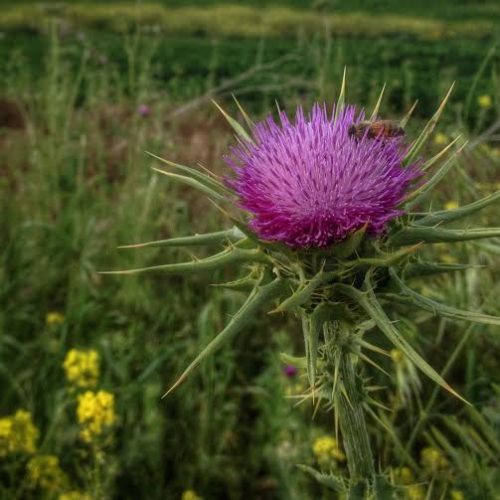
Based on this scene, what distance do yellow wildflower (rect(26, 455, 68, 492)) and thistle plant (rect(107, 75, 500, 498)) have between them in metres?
0.89

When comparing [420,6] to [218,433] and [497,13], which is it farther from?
[218,433]

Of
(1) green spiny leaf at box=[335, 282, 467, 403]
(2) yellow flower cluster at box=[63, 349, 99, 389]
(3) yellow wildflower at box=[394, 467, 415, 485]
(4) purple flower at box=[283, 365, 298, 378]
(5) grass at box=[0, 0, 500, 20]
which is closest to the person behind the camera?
(1) green spiny leaf at box=[335, 282, 467, 403]

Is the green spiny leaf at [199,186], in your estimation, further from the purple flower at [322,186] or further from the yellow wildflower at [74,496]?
the yellow wildflower at [74,496]

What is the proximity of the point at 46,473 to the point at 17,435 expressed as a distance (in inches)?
5.1

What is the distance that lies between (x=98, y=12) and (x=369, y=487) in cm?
1975

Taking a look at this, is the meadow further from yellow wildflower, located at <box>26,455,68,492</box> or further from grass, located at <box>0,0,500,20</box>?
grass, located at <box>0,0,500,20</box>

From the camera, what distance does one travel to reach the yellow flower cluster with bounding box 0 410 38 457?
6.41 feet

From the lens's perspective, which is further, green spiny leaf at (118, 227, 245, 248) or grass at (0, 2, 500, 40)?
grass at (0, 2, 500, 40)

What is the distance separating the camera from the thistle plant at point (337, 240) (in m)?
1.25

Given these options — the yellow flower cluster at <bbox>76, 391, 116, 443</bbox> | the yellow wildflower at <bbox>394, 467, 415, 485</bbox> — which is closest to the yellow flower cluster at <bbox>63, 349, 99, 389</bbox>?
the yellow flower cluster at <bbox>76, 391, 116, 443</bbox>

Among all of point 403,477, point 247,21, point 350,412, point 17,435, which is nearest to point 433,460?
point 403,477

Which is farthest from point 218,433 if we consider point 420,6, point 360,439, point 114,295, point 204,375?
point 420,6

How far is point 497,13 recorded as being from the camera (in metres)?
18.3

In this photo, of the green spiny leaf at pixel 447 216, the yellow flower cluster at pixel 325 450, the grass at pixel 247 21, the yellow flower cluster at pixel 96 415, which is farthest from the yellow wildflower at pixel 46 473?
the grass at pixel 247 21
